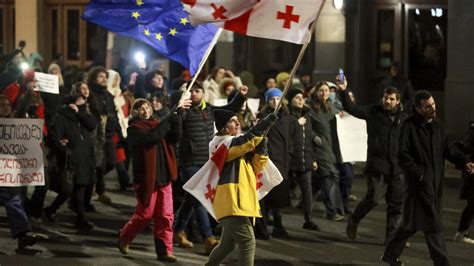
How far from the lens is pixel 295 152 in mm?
14328

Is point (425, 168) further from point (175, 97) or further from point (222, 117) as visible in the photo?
point (175, 97)

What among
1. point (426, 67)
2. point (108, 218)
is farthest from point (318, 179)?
point (426, 67)

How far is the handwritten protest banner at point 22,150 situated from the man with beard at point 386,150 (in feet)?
10.2

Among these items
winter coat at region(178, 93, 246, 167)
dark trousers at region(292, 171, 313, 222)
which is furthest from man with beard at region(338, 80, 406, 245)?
winter coat at region(178, 93, 246, 167)

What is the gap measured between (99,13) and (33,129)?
1375 millimetres

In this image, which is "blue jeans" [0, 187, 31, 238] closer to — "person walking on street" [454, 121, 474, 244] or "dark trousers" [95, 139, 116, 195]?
"dark trousers" [95, 139, 116, 195]

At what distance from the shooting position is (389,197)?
42.9ft

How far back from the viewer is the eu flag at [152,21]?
12602 mm

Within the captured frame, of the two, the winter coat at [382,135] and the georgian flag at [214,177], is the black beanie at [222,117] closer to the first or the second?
the georgian flag at [214,177]

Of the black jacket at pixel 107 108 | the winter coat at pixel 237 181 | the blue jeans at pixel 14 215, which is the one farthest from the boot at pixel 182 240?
the winter coat at pixel 237 181

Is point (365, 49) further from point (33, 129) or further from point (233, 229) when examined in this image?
point (233, 229)

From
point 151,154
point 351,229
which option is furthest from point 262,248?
point 151,154

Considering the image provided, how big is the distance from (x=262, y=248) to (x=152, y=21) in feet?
8.28

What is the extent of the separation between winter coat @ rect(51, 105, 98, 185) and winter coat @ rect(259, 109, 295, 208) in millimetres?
1928
